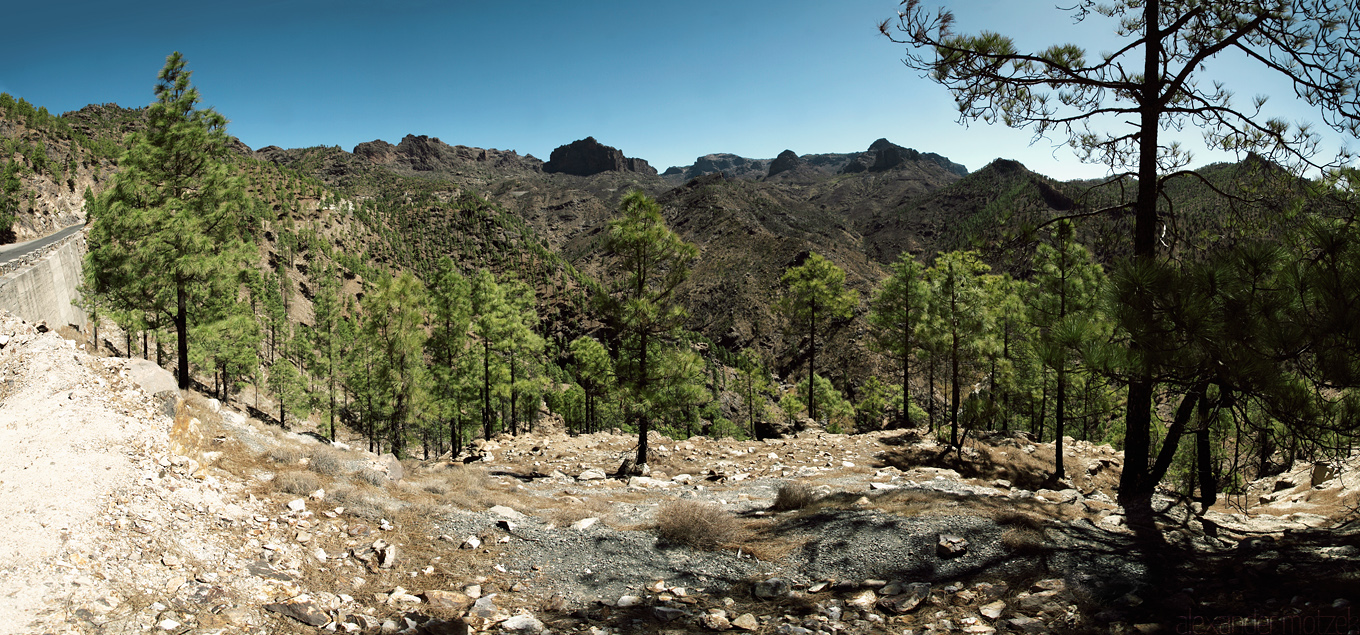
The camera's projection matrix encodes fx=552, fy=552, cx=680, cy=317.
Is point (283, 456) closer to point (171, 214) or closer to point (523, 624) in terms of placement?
point (523, 624)

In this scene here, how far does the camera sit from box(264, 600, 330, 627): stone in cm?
481

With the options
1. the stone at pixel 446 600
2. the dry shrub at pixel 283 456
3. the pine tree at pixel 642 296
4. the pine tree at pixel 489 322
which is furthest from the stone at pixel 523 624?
the pine tree at pixel 489 322

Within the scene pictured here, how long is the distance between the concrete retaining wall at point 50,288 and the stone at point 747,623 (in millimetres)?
21275

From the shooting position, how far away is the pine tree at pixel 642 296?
14.2 meters

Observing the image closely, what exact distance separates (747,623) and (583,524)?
3719 millimetres

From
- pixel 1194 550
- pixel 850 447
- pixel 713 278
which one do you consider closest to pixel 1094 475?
pixel 850 447

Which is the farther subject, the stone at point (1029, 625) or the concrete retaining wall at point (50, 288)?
the concrete retaining wall at point (50, 288)

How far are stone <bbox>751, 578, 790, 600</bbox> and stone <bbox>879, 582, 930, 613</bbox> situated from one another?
Answer: 100cm

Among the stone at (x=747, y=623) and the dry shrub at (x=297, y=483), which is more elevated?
the dry shrub at (x=297, y=483)

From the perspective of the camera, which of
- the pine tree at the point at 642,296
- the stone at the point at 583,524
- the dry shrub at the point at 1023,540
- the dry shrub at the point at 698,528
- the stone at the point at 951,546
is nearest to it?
the dry shrub at the point at 1023,540

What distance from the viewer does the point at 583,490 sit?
1183cm

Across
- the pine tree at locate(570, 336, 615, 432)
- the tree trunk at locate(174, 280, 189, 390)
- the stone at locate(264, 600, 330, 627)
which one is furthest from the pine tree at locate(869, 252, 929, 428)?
the tree trunk at locate(174, 280, 189, 390)

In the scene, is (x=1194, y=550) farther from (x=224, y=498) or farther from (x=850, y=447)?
(x=850, y=447)

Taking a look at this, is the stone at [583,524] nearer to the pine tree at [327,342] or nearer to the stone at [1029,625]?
the stone at [1029,625]
